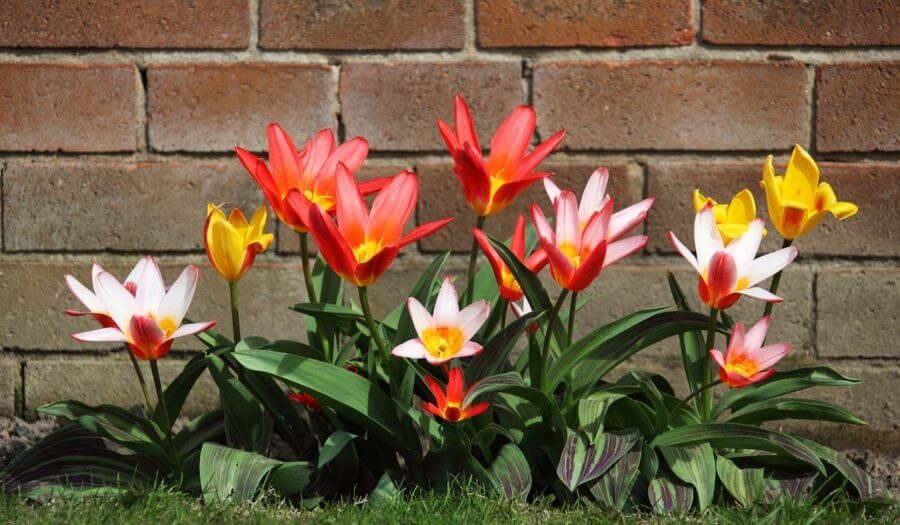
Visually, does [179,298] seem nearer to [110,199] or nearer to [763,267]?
[110,199]

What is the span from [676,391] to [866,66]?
804 mm

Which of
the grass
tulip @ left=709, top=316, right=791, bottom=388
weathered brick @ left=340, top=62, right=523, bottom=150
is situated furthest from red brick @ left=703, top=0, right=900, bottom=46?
the grass

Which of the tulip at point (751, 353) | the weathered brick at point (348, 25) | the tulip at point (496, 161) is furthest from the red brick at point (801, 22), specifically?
the tulip at point (751, 353)

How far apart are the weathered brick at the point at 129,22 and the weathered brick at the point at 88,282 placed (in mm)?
476

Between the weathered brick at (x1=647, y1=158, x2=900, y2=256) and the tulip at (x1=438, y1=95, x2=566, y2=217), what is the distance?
1.84 ft

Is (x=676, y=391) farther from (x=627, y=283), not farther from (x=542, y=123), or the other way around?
(x=542, y=123)

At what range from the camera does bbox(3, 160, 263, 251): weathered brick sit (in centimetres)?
223

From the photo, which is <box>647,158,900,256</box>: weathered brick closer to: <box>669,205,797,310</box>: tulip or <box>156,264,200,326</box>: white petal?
<box>669,205,797,310</box>: tulip

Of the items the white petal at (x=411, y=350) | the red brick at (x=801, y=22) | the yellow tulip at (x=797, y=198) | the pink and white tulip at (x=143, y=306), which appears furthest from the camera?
the red brick at (x=801, y=22)

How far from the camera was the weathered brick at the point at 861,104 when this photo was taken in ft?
7.13

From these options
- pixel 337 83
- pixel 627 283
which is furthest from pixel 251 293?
pixel 627 283

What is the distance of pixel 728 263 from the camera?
5.26ft

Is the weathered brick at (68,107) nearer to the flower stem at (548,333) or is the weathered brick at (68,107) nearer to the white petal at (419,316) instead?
the white petal at (419,316)

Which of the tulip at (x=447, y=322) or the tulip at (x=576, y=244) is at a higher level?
the tulip at (x=576, y=244)
